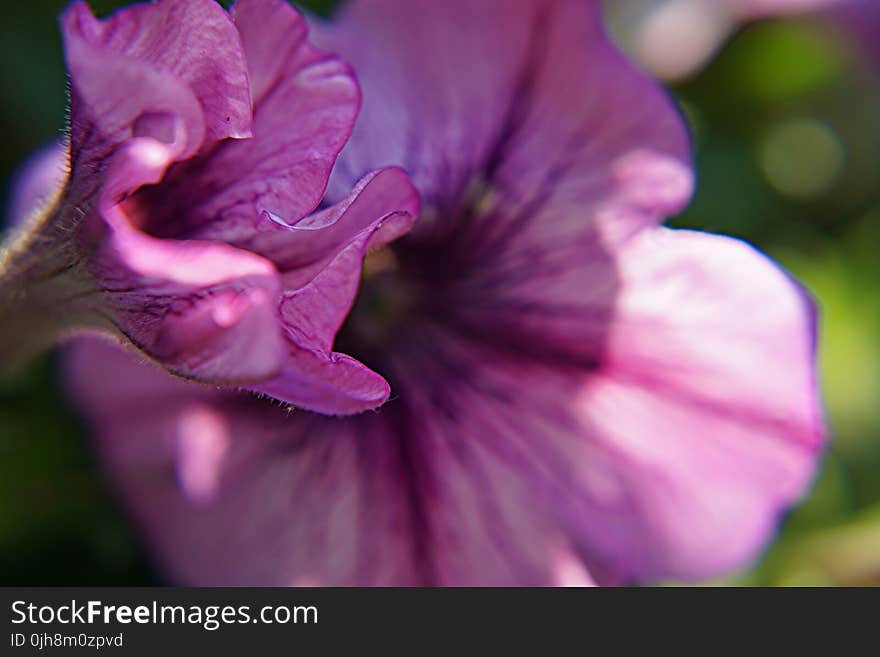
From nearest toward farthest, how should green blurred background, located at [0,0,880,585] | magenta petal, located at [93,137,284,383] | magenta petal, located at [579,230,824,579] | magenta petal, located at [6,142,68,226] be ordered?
magenta petal, located at [93,137,284,383] < magenta petal, located at [579,230,824,579] < magenta petal, located at [6,142,68,226] < green blurred background, located at [0,0,880,585]

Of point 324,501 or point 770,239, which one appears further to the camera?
point 770,239

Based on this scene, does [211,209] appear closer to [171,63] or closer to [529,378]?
[171,63]

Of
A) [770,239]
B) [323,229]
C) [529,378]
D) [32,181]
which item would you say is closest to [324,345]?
[323,229]

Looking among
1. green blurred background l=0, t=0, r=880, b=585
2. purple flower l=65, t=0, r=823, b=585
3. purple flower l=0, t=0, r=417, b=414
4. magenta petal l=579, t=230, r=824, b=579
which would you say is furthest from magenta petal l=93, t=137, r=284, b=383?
green blurred background l=0, t=0, r=880, b=585

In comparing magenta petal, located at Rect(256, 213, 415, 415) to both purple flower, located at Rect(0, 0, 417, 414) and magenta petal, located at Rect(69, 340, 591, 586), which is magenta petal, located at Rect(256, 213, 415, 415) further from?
magenta petal, located at Rect(69, 340, 591, 586)
